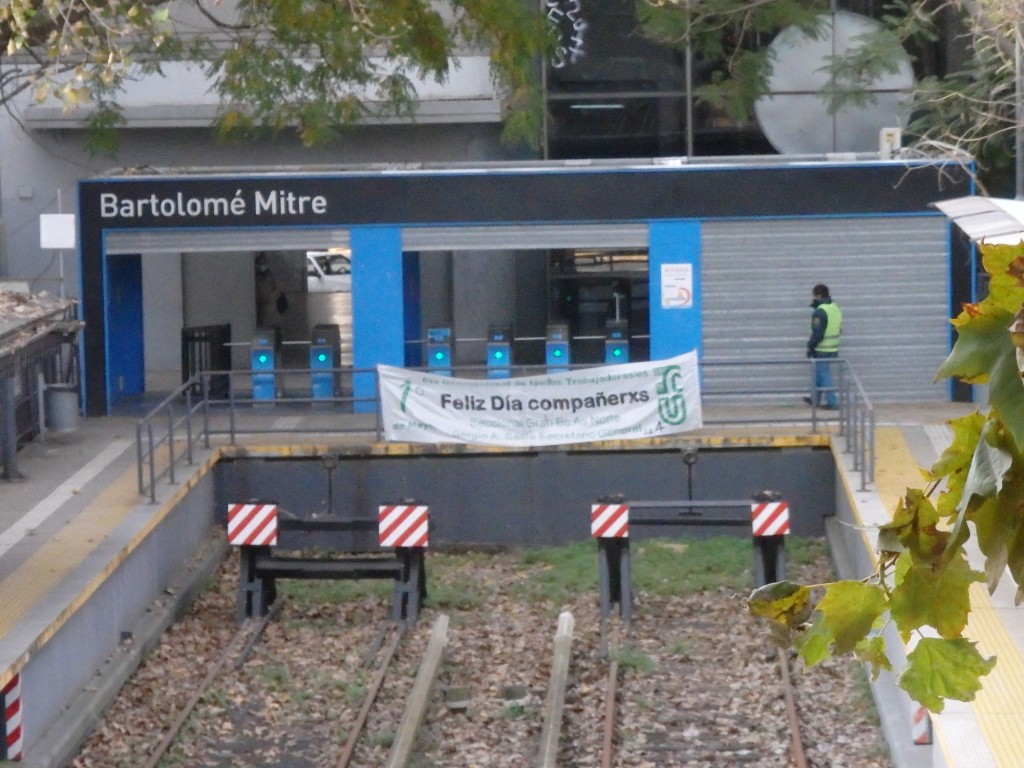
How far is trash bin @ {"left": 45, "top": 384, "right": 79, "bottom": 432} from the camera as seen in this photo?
61.3 feet

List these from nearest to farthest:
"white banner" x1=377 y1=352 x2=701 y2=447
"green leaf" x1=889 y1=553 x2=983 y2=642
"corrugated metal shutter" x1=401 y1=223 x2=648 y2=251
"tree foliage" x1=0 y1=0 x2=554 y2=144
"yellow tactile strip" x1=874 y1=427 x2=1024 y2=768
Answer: "green leaf" x1=889 y1=553 x2=983 y2=642, "yellow tactile strip" x1=874 y1=427 x2=1024 y2=768, "tree foliage" x1=0 y1=0 x2=554 y2=144, "white banner" x1=377 y1=352 x2=701 y2=447, "corrugated metal shutter" x1=401 y1=223 x2=648 y2=251

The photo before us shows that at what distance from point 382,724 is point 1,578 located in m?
3.34

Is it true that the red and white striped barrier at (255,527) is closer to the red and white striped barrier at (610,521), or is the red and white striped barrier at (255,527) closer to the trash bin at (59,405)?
the red and white striped barrier at (610,521)

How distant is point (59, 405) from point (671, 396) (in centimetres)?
752

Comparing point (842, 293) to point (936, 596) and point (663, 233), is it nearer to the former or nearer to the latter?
point (663, 233)

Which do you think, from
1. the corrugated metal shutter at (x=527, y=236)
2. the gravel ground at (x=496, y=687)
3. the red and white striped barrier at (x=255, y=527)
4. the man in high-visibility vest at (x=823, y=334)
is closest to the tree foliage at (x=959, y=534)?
the gravel ground at (x=496, y=687)

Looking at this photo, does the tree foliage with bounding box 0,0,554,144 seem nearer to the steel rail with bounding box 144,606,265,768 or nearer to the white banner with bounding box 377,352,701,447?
the white banner with bounding box 377,352,701,447

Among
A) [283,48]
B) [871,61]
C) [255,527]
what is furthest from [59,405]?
[871,61]

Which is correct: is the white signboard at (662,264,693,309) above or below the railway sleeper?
above

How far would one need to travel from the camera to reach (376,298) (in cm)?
1992

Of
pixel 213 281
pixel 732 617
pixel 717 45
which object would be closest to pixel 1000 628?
pixel 732 617

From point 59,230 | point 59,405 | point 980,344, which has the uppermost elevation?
point 59,230

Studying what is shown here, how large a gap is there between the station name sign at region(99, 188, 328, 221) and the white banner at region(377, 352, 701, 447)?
157 inches

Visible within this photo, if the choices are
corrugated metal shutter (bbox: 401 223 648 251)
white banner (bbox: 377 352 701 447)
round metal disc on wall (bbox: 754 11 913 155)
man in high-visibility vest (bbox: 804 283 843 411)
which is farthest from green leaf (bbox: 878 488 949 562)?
round metal disc on wall (bbox: 754 11 913 155)
